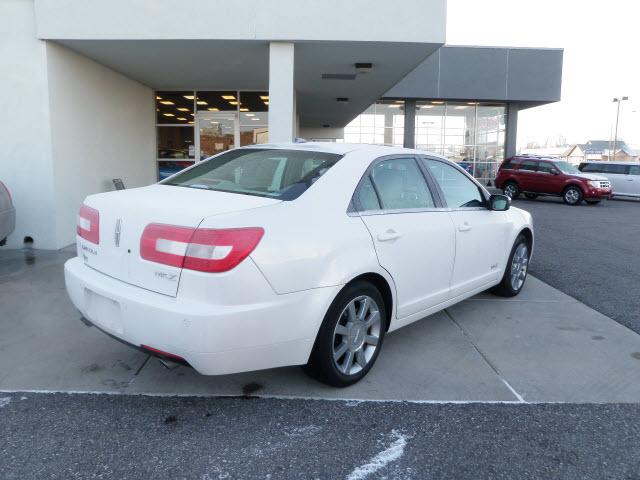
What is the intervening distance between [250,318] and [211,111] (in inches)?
441

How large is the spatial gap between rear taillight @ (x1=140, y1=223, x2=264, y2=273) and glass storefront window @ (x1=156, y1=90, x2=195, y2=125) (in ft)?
35.8

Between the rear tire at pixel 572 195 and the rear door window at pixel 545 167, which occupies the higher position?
the rear door window at pixel 545 167

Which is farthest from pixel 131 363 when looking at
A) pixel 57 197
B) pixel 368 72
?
pixel 368 72

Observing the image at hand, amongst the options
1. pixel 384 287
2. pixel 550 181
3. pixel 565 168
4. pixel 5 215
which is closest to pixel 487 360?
pixel 384 287

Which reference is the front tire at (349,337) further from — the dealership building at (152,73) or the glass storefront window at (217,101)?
the glass storefront window at (217,101)

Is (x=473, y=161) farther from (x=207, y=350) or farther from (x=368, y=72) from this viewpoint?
(x=207, y=350)

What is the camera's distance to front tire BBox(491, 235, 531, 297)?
18.5 ft

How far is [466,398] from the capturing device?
3.50m

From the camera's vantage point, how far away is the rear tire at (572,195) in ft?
64.2

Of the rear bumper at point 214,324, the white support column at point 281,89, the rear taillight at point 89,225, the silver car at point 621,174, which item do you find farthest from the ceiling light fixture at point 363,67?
the silver car at point 621,174

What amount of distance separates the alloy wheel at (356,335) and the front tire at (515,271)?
2424mm

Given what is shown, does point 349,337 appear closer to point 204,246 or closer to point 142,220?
point 204,246

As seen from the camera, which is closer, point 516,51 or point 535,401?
point 535,401

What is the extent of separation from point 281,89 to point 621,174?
19239 mm
